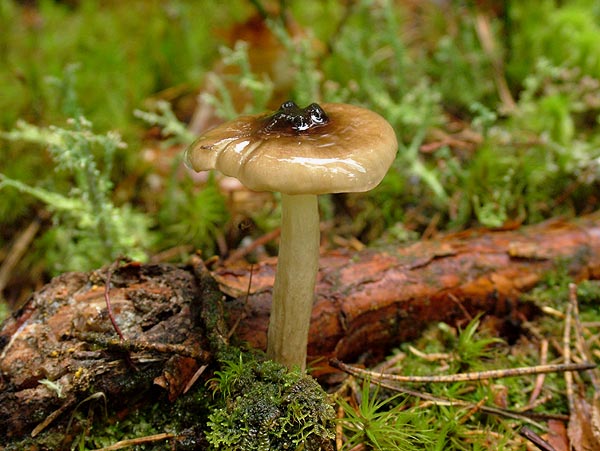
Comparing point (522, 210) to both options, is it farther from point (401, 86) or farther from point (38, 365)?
point (38, 365)

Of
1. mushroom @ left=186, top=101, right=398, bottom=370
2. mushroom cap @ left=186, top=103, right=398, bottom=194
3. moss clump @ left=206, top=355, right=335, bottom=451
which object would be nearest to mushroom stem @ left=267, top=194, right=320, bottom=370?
mushroom @ left=186, top=101, right=398, bottom=370

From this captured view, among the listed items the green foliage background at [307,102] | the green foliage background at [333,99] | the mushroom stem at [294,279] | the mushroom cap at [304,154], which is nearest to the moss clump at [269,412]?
the mushroom stem at [294,279]

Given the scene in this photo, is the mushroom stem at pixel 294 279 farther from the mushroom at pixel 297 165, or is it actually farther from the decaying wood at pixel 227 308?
the decaying wood at pixel 227 308

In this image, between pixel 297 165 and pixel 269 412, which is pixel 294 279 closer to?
pixel 269 412

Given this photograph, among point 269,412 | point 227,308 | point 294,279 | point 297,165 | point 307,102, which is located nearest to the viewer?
point 297,165

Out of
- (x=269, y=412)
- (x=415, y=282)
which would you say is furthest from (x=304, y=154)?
(x=415, y=282)

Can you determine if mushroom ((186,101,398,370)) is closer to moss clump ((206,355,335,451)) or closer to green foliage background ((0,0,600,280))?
moss clump ((206,355,335,451))
